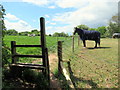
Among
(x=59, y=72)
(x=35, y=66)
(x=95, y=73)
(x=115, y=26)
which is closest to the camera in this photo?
(x=35, y=66)

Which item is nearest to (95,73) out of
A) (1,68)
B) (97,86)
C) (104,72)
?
(104,72)

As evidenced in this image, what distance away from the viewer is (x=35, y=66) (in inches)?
126

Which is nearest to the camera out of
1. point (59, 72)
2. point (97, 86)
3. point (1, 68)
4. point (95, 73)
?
point (1, 68)

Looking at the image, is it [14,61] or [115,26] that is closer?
[14,61]

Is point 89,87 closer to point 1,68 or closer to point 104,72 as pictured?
point 104,72

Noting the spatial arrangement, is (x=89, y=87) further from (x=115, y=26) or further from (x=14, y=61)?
(x=115, y=26)

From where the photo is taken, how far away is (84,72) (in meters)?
4.49

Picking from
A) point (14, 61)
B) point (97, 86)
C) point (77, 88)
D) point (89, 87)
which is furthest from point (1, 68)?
point (97, 86)

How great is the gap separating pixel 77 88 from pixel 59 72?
1.06 meters

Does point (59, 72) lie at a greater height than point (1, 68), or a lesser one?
lesser

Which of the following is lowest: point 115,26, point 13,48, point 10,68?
point 10,68

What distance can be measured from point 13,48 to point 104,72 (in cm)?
382

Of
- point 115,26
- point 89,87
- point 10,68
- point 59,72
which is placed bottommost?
point 89,87

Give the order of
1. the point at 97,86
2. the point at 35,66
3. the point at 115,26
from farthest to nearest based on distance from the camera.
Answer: the point at 115,26 < the point at 97,86 < the point at 35,66
